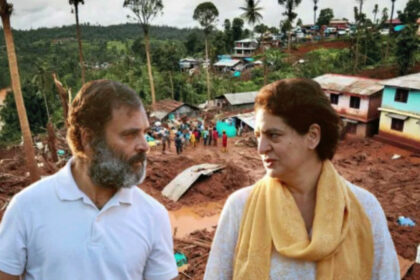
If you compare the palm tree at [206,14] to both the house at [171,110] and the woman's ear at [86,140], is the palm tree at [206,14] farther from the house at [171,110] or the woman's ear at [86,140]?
the woman's ear at [86,140]

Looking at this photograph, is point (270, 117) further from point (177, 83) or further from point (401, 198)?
point (177, 83)

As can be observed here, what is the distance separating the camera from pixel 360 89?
18.3 metres

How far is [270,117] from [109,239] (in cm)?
114

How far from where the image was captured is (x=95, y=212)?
195 centimetres

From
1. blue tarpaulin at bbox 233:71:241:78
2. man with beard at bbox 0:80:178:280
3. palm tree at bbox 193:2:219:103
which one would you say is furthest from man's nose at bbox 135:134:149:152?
blue tarpaulin at bbox 233:71:241:78

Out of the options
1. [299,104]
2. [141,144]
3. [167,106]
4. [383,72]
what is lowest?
[167,106]

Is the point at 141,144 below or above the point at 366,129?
above

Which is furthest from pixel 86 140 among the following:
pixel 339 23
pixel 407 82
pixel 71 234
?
pixel 339 23

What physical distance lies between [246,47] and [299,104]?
52.5 m

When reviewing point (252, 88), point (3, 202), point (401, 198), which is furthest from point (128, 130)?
point (252, 88)

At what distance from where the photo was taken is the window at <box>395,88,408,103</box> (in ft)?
53.6

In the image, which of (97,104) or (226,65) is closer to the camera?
(97,104)

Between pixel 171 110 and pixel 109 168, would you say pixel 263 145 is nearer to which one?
pixel 109 168

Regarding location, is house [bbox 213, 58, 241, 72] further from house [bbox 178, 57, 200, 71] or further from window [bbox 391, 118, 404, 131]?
window [bbox 391, 118, 404, 131]
